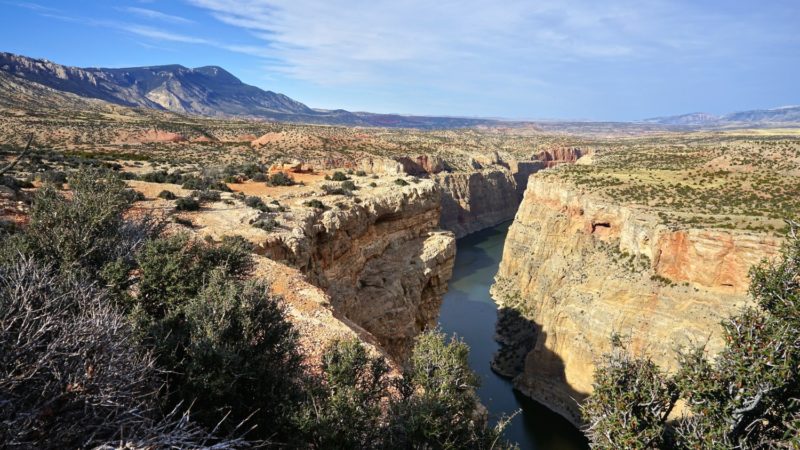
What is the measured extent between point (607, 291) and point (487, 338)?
13.6 m

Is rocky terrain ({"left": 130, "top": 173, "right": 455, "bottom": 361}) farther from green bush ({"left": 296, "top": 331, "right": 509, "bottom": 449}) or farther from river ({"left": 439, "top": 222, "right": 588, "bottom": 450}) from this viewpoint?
green bush ({"left": 296, "top": 331, "right": 509, "bottom": 449})

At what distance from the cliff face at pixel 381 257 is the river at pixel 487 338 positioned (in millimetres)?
3263

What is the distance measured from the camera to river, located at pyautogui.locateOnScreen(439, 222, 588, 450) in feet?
80.2

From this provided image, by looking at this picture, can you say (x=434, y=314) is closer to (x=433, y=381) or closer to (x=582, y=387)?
(x=582, y=387)

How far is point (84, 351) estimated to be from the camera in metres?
4.14

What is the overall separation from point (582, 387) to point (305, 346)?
19631 millimetres

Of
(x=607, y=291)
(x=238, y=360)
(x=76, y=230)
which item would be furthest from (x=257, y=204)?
(x=607, y=291)

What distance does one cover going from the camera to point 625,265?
2534cm

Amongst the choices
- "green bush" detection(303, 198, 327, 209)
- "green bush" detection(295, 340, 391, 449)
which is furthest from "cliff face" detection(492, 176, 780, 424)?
"green bush" detection(295, 340, 391, 449)

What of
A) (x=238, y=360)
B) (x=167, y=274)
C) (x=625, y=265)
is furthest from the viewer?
(x=625, y=265)

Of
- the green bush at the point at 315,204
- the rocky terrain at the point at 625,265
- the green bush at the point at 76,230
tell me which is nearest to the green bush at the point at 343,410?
the green bush at the point at 76,230

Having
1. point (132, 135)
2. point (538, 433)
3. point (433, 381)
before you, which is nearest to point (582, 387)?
point (538, 433)

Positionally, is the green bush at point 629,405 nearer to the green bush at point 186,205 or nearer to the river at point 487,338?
the river at point 487,338

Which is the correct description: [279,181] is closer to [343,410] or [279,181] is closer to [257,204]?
[257,204]
